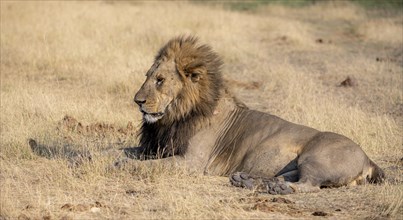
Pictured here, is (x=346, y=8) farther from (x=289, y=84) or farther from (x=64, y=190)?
(x=64, y=190)

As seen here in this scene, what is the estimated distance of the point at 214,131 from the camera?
695 centimetres

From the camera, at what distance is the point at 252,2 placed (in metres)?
25.0

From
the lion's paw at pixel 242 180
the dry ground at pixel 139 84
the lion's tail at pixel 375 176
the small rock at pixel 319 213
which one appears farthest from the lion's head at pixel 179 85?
the small rock at pixel 319 213

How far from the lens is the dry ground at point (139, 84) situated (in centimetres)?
558

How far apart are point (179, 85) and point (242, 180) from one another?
1.10m

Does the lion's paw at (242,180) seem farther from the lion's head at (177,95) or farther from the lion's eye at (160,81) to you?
the lion's eye at (160,81)

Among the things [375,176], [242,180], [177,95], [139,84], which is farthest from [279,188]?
[139,84]

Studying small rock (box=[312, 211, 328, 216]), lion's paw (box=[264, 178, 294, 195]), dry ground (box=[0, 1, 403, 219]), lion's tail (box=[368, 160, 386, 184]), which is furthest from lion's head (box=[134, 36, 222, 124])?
small rock (box=[312, 211, 328, 216])

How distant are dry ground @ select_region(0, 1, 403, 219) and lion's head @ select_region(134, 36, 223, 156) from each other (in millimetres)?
442

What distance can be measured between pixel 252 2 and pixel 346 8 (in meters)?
3.46

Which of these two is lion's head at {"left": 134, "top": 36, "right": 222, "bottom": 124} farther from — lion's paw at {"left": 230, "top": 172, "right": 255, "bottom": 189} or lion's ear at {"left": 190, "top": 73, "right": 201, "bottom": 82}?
lion's paw at {"left": 230, "top": 172, "right": 255, "bottom": 189}

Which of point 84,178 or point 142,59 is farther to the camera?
point 142,59

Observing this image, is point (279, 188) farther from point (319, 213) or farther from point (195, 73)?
point (195, 73)

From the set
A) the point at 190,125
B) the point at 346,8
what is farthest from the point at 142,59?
the point at 346,8
